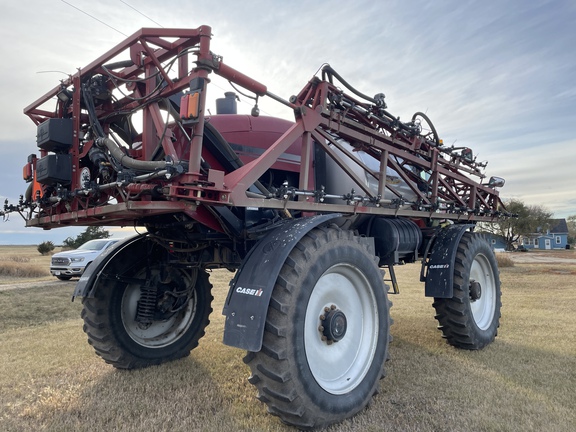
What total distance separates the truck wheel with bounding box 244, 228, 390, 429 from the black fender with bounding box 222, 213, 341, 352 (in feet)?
0.29

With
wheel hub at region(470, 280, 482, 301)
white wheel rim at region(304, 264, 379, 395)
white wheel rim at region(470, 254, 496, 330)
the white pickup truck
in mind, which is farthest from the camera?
the white pickup truck

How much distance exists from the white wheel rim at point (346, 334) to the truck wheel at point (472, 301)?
1.90 m

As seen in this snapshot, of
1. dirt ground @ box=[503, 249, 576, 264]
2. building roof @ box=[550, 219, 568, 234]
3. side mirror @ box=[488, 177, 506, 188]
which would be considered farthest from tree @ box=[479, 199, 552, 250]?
side mirror @ box=[488, 177, 506, 188]

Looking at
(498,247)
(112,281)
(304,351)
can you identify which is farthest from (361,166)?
(498,247)

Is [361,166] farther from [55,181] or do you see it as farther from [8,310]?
[8,310]

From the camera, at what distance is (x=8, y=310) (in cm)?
817

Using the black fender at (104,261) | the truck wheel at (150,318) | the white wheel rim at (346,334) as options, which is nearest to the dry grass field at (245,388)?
the truck wheel at (150,318)

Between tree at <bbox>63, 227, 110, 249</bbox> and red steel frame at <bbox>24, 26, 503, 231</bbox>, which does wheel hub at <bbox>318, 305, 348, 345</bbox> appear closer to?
red steel frame at <bbox>24, 26, 503, 231</bbox>

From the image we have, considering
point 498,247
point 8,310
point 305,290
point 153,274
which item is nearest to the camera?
point 305,290

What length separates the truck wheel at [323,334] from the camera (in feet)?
9.48

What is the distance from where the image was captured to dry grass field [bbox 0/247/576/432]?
319 centimetres

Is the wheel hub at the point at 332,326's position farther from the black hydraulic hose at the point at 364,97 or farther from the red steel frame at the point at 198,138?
the black hydraulic hose at the point at 364,97

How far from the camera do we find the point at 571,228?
238 ft

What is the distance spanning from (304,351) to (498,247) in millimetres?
50299
